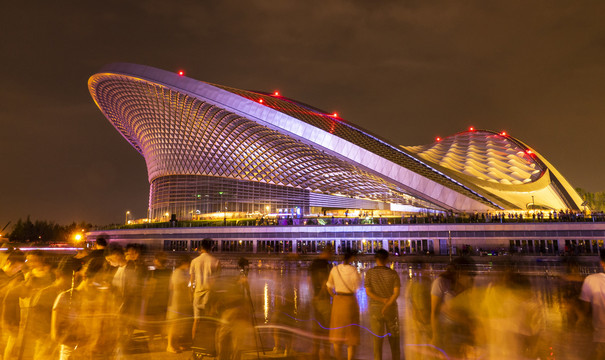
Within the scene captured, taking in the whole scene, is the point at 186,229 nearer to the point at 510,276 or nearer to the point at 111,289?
the point at 111,289

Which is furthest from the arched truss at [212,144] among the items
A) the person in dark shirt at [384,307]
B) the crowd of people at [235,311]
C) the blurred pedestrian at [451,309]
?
the person in dark shirt at [384,307]

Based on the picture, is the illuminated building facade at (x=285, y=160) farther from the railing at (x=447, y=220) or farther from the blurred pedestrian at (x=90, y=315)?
the blurred pedestrian at (x=90, y=315)

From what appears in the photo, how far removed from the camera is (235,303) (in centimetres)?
593

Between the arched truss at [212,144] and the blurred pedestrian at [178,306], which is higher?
the arched truss at [212,144]

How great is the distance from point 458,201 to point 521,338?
84.8 ft

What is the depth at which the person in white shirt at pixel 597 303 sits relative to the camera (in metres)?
4.62

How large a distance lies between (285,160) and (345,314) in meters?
46.5

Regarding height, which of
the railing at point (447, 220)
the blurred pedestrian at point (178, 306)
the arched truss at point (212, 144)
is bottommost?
the blurred pedestrian at point (178, 306)

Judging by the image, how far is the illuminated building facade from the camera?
1293 inches

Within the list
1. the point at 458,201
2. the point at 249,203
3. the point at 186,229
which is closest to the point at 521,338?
the point at 458,201

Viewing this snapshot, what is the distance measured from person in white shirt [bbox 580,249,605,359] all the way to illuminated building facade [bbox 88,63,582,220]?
1010 inches

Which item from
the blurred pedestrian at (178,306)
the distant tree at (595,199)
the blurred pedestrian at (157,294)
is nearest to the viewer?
the blurred pedestrian at (178,306)

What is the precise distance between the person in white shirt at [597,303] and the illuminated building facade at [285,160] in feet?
84.2

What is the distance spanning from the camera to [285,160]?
5191cm
